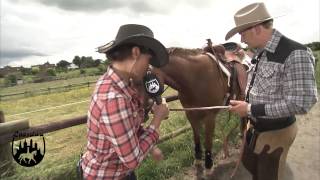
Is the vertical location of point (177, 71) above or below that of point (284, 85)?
below

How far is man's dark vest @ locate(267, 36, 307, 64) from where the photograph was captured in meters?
2.31

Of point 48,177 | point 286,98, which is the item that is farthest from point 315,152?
point 48,177

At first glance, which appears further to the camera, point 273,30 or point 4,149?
point 4,149

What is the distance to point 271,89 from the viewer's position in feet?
7.97

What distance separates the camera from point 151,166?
459cm

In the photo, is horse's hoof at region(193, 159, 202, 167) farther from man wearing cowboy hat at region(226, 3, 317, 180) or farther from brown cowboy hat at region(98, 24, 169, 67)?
brown cowboy hat at region(98, 24, 169, 67)

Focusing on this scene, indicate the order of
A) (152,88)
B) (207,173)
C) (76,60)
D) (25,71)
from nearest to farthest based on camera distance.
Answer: (152,88) < (207,173) < (25,71) < (76,60)

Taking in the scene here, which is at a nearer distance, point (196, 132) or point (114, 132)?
point (114, 132)

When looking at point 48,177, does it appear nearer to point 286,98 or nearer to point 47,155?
point 286,98

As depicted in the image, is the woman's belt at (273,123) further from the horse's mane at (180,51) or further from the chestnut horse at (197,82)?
the horse's mane at (180,51)

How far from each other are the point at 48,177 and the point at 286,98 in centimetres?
310

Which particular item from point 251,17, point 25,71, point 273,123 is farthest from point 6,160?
point 25,71

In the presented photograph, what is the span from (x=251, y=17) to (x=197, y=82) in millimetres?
2155

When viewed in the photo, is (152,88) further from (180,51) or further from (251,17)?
(180,51)
